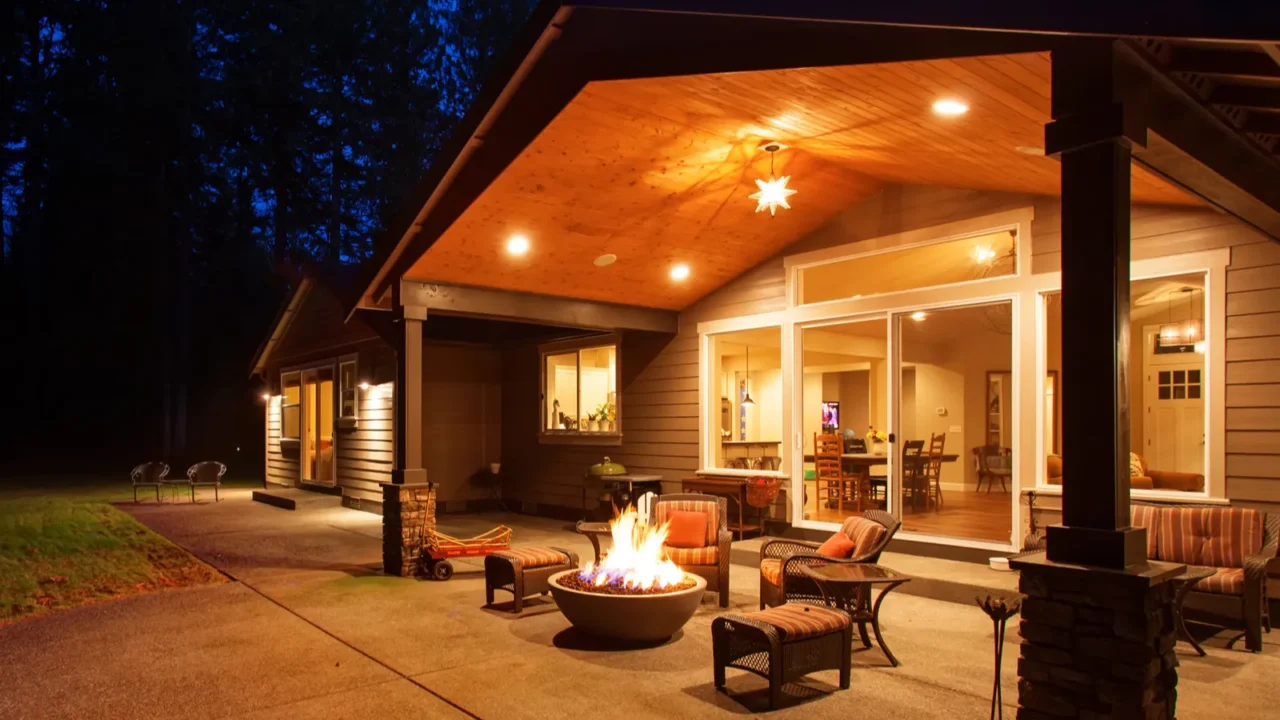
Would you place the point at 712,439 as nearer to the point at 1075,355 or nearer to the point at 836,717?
the point at 836,717

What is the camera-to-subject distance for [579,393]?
12.0 meters

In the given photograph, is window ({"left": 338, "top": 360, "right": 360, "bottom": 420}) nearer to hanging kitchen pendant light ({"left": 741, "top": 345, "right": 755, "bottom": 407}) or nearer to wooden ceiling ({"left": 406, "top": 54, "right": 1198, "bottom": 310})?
wooden ceiling ({"left": 406, "top": 54, "right": 1198, "bottom": 310})

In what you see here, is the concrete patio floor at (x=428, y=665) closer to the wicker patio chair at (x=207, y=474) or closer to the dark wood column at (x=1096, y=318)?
the dark wood column at (x=1096, y=318)

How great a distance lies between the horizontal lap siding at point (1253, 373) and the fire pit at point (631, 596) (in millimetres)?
3896

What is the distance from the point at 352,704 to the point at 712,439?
6262 millimetres

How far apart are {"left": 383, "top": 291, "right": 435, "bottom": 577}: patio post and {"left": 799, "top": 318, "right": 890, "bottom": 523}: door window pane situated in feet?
12.8

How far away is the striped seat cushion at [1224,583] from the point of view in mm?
5156

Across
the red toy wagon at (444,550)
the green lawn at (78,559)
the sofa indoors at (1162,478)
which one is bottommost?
the green lawn at (78,559)

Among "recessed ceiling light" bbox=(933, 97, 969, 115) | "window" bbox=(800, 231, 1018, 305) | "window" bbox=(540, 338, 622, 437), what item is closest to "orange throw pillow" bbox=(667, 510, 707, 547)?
"window" bbox=(800, 231, 1018, 305)

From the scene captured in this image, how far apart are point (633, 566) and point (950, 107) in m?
3.39

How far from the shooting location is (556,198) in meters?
7.07

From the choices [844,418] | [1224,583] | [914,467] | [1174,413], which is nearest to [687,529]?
[1224,583]

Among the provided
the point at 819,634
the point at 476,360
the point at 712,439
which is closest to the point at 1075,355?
the point at 819,634

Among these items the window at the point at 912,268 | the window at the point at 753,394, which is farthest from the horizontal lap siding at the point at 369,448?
the window at the point at 912,268
